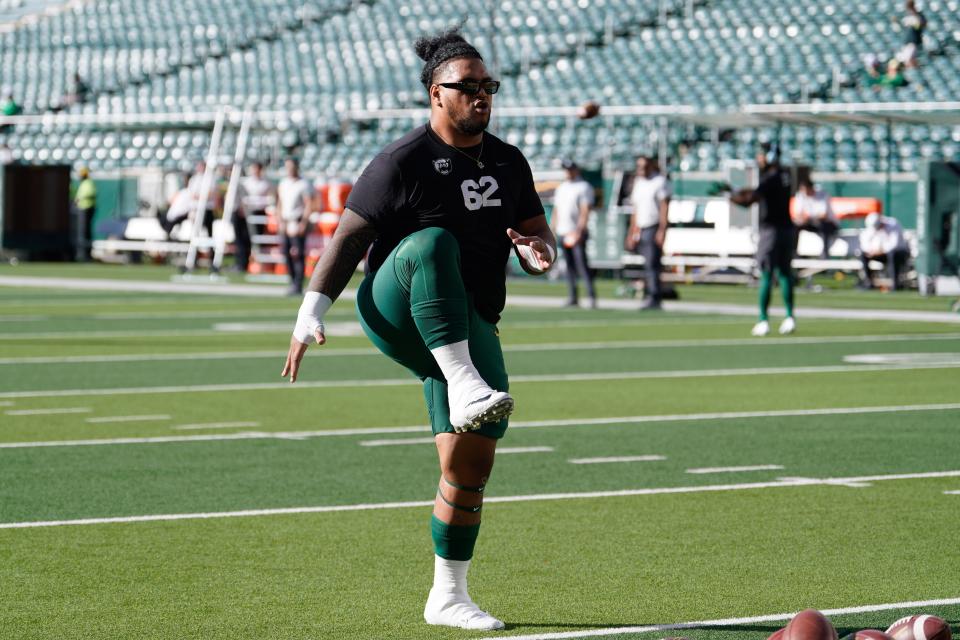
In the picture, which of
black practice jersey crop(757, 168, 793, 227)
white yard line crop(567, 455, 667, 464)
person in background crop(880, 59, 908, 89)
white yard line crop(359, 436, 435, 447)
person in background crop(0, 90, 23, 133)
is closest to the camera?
white yard line crop(567, 455, 667, 464)

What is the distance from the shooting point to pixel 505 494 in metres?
7.98

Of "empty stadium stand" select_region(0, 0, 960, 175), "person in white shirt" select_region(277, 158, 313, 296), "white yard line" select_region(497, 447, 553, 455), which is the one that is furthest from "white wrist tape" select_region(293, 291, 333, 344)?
"empty stadium stand" select_region(0, 0, 960, 175)

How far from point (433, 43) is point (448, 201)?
530 mm

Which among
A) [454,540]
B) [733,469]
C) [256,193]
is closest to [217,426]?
[733,469]

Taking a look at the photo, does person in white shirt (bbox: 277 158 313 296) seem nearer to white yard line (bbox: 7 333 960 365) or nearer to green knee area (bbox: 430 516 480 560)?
white yard line (bbox: 7 333 960 365)

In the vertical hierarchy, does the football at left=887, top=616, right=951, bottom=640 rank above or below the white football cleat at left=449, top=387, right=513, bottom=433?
below

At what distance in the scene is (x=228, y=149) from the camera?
37938mm

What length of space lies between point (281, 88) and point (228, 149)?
3379 millimetres

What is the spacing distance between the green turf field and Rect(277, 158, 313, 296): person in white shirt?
332 inches

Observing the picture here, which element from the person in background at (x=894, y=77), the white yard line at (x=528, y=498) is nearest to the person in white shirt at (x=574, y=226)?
the person in background at (x=894, y=77)

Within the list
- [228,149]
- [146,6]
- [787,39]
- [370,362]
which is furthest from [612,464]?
[146,6]

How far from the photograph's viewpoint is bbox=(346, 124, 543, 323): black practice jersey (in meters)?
5.18

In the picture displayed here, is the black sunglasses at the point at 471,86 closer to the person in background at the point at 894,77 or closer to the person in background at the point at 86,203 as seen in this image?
the person in background at the point at 894,77

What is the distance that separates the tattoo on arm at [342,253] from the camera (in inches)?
205
